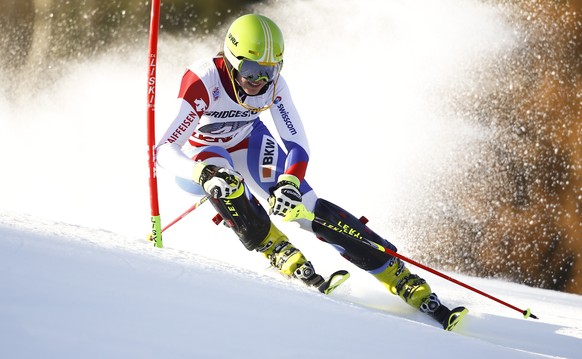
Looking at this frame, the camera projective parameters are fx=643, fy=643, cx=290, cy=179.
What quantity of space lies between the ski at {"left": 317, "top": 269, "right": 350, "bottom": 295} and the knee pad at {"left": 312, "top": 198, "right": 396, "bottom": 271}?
182mm

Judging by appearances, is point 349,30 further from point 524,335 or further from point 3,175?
point 524,335

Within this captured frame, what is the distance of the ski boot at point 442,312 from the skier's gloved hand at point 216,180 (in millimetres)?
1163

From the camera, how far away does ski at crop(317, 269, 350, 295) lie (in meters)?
3.28

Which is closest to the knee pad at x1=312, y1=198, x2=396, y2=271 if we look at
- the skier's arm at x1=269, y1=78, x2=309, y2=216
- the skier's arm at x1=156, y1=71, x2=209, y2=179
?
the skier's arm at x1=269, y1=78, x2=309, y2=216

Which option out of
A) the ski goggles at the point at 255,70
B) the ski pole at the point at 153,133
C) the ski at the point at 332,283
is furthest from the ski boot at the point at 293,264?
the ski goggles at the point at 255,70

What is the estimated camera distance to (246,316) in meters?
1.84

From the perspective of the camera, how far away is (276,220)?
251 inches

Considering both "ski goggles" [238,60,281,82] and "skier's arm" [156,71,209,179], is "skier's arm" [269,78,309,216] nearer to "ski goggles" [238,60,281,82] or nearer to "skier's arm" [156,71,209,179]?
"ski goggles" [238,60,281,82]

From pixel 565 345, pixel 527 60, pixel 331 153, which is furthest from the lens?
pixel 331 153

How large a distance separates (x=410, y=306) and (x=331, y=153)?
4.28m

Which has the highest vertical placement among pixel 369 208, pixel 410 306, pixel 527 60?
pixel 527 60

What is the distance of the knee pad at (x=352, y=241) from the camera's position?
11.3 ft

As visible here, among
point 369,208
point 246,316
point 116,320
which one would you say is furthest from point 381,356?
point 369,208

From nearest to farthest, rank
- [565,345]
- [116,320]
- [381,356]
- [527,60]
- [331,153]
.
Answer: [116,320], [381,356], [565,345], [527,60], [331,153]
